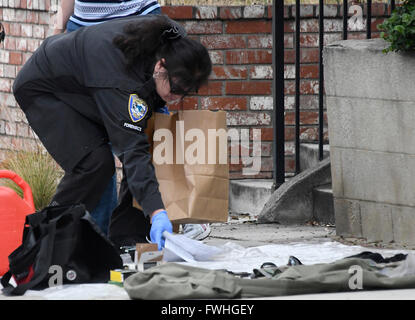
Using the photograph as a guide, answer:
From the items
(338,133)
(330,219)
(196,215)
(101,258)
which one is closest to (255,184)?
(330,219)

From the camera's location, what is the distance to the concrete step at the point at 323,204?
584 cm

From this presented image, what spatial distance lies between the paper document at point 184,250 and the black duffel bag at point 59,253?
247 mm

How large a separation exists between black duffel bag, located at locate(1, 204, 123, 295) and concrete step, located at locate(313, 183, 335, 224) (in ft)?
6.82

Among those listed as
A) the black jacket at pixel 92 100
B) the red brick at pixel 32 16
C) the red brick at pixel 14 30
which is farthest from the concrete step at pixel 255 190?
the red brick at pixel 14 30

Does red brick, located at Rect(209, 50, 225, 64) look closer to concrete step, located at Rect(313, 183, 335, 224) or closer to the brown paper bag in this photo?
concrete step, located at Rect(313, 183, 335, 224)

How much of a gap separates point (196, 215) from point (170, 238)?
368mm

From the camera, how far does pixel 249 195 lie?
654cm

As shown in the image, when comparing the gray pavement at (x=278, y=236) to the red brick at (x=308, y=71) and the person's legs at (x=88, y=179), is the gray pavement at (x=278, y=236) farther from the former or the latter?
the red brick at (x=308, y=71)

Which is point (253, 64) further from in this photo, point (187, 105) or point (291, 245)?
point (291, 245)

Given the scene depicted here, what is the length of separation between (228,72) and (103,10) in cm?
177

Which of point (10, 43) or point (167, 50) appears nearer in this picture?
point (167, 50)

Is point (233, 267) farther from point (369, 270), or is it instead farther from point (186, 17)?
point (186, 17)

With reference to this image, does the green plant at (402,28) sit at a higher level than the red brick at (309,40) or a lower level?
higher

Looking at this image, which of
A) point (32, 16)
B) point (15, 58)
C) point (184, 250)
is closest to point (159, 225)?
point (184, 250)
